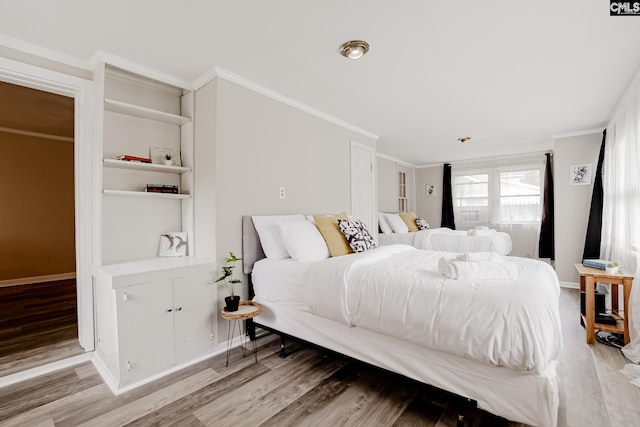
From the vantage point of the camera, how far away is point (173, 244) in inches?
108

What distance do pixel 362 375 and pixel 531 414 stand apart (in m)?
1.04

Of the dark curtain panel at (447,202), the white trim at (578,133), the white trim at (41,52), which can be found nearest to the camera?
the white trim at (41,52)

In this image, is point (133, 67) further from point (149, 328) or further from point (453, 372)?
point (453, 372)

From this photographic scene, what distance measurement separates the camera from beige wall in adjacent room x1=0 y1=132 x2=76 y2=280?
4.78m

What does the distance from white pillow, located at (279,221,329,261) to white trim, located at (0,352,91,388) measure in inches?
72.1

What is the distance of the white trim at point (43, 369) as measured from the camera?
206 centimetres

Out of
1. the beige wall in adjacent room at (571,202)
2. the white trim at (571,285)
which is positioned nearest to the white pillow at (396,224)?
the beige wall in adjacent room at (571,202)

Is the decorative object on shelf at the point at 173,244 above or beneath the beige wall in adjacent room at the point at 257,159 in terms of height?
beneath

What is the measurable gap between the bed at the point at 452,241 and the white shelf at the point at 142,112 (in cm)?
391

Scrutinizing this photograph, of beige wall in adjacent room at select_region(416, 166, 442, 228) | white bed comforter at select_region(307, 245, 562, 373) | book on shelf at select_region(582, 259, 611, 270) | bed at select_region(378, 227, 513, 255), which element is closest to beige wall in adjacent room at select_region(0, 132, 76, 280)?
white bed comforter at select_region(307, 245, 562, 373)

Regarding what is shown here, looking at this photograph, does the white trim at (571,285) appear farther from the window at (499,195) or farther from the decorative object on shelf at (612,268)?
the decorative object on shelf at (612,268)

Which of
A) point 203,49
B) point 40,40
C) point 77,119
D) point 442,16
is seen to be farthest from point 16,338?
point 442,16

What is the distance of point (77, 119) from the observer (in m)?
2.41

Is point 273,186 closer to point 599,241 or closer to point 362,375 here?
point 362,375
